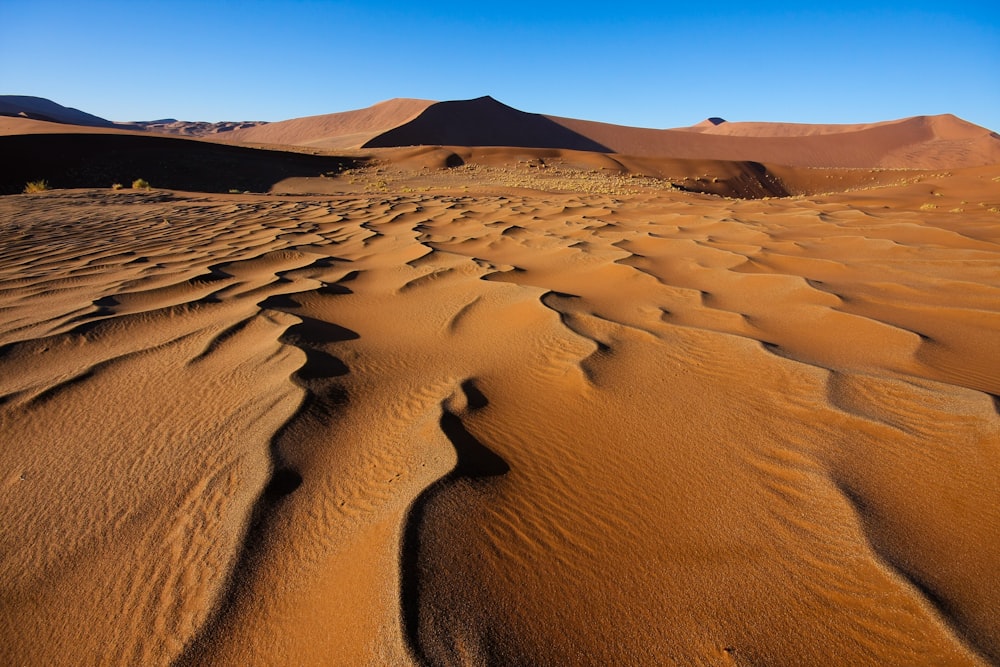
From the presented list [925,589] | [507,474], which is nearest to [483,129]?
[507,474]

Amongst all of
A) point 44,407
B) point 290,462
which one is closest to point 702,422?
point 290,462

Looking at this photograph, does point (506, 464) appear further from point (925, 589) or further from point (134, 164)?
point (134, 164)

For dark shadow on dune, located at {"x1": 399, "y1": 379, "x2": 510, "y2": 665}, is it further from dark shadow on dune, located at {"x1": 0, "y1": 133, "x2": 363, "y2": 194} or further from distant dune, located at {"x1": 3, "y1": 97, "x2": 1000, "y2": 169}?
distant dune, located at {"x1": 3, "y1": 97, "x2": 1000, "y2": 169}

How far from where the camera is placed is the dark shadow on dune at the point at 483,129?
38844 mm

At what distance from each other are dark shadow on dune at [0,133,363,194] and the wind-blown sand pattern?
13998 millimetres

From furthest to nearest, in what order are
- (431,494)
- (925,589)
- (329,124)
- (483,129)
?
(329,124)
(483,129)
(431,494)
(925,589)

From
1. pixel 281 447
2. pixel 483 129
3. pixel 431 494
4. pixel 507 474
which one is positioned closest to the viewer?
pixel 431 494

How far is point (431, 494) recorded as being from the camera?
1.18 metres

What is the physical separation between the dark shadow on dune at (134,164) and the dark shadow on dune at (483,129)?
1804 centimetres

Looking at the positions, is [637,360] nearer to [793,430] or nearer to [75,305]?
[793,430]

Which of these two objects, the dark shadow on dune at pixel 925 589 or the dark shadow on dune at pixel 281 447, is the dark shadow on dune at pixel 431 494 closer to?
the dark shadow on dune at pixel 281 447

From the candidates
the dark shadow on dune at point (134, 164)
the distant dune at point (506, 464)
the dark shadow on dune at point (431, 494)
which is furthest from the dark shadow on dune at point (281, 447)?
the dark shadow on dune at point (134, 164)

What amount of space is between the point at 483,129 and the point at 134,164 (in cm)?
3271

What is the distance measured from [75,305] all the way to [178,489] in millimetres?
2113
